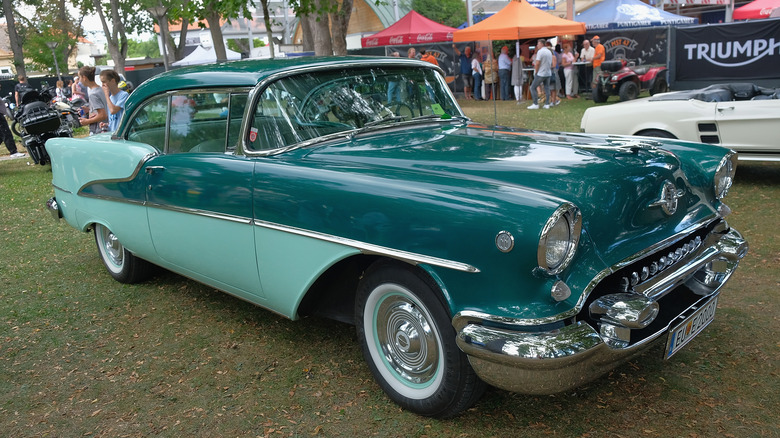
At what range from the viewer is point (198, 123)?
4.06 metres

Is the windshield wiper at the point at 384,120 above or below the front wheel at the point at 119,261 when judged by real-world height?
above

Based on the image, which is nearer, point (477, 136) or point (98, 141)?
point (477, 136)

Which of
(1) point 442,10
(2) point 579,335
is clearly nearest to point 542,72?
(2) point 579,335

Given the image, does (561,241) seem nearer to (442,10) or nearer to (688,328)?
(688,328)

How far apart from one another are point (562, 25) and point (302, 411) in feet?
46.6

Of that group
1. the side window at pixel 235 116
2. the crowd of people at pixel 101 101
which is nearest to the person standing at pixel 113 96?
the crowd of people at pixel 101 101

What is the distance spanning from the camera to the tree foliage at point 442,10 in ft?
130

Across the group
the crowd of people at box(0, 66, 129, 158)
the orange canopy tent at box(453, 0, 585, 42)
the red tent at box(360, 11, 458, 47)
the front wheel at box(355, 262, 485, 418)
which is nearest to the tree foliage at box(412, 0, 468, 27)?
the red tent at box(360, 11, 458, 47)

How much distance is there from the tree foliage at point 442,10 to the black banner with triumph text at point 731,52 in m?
25.7

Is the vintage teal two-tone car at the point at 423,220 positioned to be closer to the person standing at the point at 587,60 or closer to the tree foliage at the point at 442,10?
the person standing at the point at 587,60

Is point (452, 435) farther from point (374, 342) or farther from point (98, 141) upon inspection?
point (98, 141)

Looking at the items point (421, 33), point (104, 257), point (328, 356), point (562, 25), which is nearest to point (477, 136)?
point (328, 356)

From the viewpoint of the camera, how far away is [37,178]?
34.8 feet

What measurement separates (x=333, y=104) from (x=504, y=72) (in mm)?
16013
